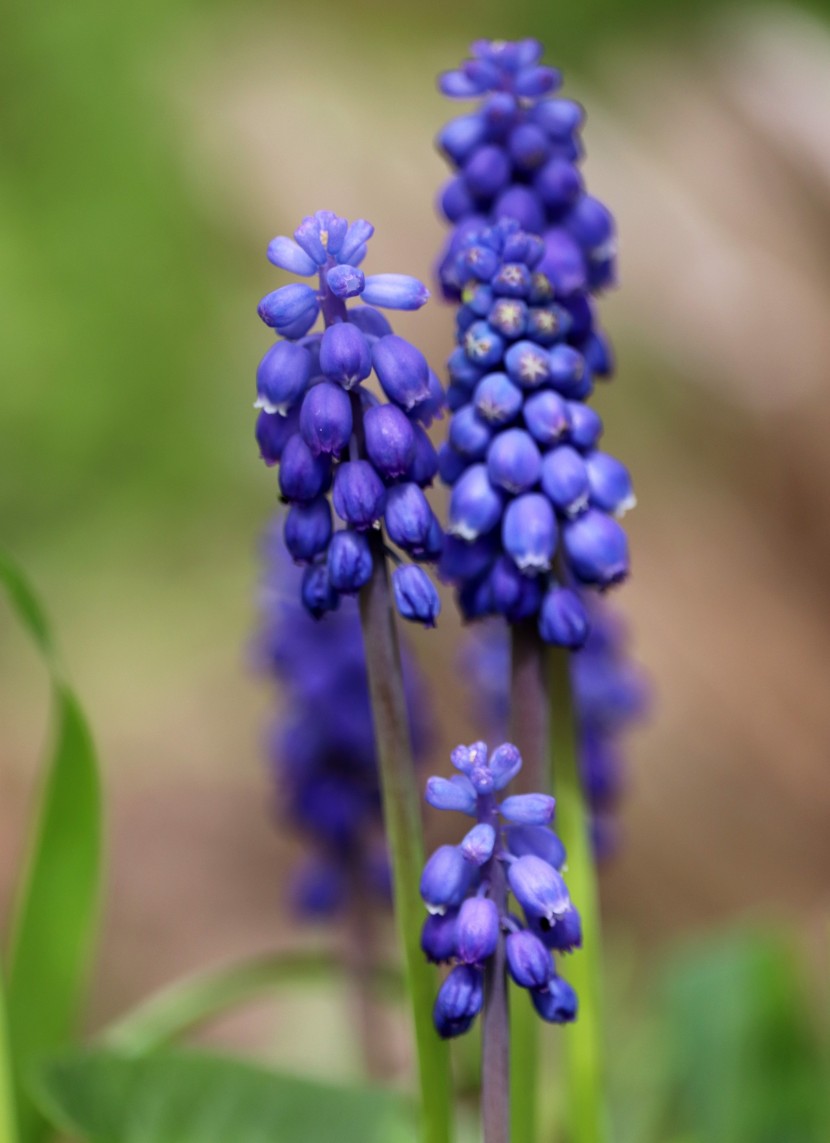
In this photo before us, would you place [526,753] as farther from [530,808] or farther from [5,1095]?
[5,1095]

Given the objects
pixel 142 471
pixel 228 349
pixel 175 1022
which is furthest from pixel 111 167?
pixel 175 1022

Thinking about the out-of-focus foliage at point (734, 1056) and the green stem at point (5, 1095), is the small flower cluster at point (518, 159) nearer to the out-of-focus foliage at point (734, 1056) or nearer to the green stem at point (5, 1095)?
the green stem at point (5, 1095)

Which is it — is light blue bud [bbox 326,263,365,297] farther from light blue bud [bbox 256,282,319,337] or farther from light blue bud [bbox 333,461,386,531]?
light blue bud [bbox 333,461,386,531]

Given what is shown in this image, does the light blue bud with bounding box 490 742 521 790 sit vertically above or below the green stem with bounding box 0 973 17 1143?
above

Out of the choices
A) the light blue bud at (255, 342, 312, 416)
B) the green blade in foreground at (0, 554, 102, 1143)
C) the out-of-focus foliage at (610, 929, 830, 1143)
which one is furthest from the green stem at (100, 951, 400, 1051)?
the light blue bud at (255, 342, 312, 416)

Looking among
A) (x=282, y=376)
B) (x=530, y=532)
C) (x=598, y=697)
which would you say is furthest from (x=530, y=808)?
(x=598, y=697)

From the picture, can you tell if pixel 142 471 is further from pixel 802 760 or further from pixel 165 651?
pixel 802 760
